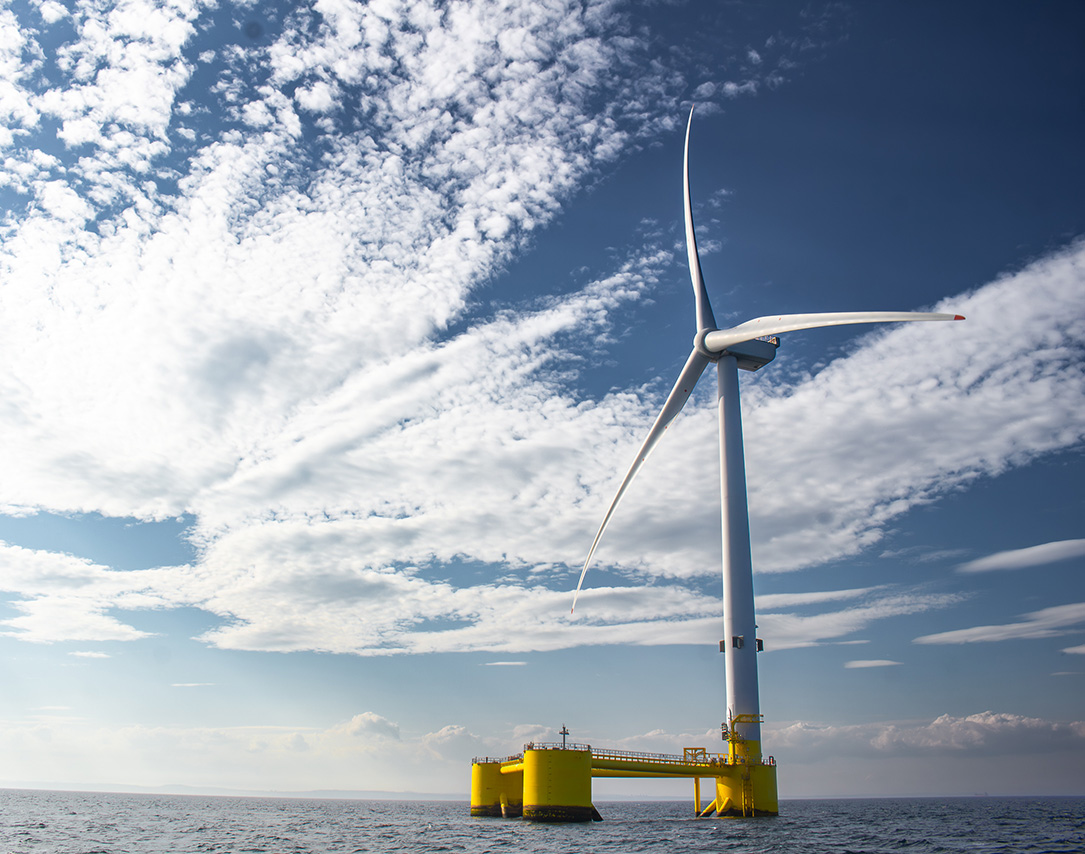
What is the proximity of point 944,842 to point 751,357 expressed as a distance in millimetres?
52847

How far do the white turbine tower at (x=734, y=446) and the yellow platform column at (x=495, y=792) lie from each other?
89.1 feet

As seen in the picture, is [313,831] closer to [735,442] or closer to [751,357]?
[735,442]

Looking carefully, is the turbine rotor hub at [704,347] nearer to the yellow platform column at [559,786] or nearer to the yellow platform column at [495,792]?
the yellow platform column at [559,786]

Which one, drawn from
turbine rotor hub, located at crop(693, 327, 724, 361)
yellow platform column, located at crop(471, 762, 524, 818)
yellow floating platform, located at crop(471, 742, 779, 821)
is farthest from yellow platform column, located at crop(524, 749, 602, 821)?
turbine rotor hub, located at crop(693, 327, 724, 361)

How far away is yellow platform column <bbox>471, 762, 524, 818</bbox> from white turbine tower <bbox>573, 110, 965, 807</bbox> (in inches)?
1069

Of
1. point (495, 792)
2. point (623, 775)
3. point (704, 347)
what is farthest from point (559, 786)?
point (704, 347)

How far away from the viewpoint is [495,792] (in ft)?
321

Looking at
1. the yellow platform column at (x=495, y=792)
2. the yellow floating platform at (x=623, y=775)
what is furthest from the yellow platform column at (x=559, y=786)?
the yellow platform column at (x=495, y=792)

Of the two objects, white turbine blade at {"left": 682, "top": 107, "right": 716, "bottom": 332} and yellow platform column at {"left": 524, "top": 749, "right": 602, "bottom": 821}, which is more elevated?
white turbine blade at {"left": 682, "top": 107, "right": 716, "bottom": 332}

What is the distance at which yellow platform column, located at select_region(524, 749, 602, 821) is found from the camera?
7325 cm

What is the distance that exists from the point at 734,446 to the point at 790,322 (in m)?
15.7

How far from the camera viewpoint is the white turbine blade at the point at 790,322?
58.6 meters

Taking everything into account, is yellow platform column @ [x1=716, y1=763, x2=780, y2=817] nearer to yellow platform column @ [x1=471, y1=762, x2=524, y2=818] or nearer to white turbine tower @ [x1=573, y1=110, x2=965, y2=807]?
white turbine tower @ [x1=573, y1=110, x2=965, y2=807]

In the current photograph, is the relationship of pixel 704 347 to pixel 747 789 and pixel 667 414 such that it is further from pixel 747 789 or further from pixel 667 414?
pixel 747 789
